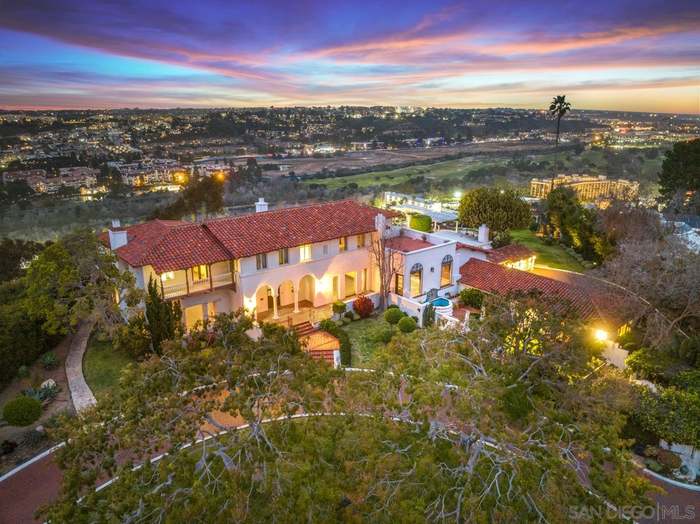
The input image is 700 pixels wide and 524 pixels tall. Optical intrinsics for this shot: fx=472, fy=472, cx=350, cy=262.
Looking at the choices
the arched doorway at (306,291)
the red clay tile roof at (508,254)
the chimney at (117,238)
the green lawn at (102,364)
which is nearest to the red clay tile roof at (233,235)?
the chimney at (117,238)

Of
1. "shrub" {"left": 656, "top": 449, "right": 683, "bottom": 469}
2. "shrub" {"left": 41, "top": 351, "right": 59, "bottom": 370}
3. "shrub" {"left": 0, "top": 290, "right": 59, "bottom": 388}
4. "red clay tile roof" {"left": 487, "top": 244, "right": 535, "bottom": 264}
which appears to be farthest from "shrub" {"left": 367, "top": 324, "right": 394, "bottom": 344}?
"shrub" {"left": 0, "top": 290, "right": 59, "bottom": 388}

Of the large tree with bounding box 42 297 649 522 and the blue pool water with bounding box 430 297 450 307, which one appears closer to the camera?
the large tree with bounding box 42 297 649 522

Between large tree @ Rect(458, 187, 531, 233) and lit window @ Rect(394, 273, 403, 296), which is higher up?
large tree @ Rect(458, 187, 531, 233)

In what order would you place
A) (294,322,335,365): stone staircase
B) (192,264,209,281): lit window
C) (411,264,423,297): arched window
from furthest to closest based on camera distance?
(411,264,423,297): arched window → (192,264,209,281): lit window → (294,322,335,365): stone staircase

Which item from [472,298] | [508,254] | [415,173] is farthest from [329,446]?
[415,173]

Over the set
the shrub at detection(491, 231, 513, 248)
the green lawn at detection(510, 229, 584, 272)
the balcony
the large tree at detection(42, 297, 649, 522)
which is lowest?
the green lawn at detection(510, 229, 584, 272)

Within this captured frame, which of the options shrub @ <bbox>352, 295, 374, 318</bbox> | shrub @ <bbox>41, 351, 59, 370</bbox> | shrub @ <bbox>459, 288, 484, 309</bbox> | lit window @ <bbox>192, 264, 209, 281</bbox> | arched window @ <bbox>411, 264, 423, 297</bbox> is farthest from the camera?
arched window @ <bbox>411, 264, 423, 297</bbox>

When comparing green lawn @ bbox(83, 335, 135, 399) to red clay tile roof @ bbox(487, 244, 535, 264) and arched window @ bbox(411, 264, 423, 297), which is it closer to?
arched window @ bbox(411, 264, 423, 297)

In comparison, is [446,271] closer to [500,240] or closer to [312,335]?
[500,240]
